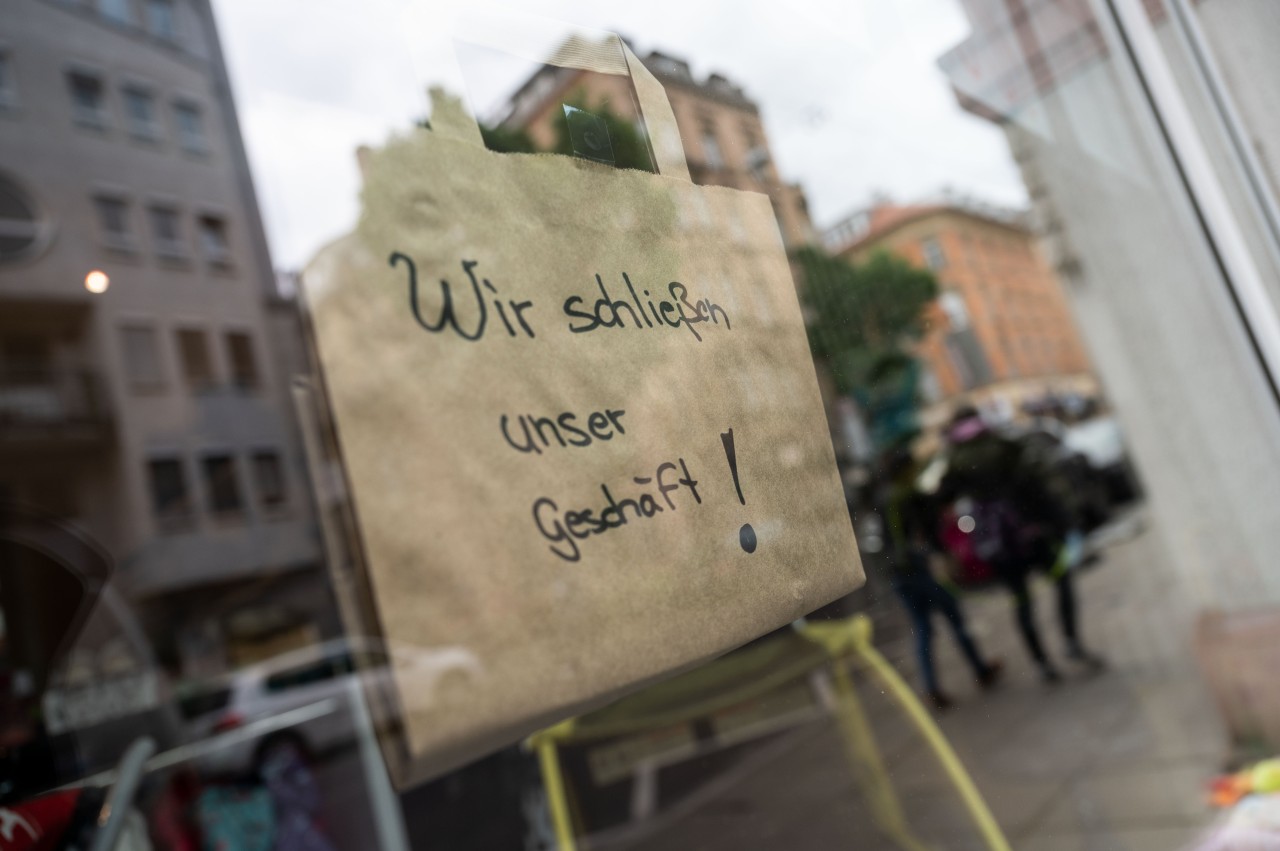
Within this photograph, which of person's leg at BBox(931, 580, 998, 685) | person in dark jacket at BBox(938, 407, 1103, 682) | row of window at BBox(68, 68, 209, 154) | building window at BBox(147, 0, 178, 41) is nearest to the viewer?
person's leg at BBox(931, 580, 998, 685)

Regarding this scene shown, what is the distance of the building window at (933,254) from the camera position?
1993 mm

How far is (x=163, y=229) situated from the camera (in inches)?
101

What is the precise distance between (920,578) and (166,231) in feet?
8.09

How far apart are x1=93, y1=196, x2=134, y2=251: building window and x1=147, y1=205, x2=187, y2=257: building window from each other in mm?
96

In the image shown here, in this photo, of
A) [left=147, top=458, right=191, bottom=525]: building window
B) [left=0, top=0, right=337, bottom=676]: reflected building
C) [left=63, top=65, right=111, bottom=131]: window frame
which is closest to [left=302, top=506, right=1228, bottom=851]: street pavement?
[left=0, top=0, right=337, bottom=676]: reflected building

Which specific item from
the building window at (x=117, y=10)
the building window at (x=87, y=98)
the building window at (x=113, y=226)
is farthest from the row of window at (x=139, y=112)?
the building window at (x=113, y=226)

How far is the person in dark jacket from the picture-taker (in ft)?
6.42

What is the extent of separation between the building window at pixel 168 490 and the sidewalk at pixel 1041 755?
2.89 meters

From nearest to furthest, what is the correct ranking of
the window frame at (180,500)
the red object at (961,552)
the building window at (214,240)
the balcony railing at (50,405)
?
1. the red object at (961,552)
2. the balcony railing at (50,405)
3. the building window at (214,240)
4. the window frame at (180,500)

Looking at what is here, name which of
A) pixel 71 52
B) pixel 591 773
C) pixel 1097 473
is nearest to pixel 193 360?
pixel 71 52

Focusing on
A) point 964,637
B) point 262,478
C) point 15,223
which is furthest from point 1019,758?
point 262,478

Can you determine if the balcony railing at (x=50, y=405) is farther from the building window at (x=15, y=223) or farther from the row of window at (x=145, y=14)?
the row of window at (x=145, y=14)

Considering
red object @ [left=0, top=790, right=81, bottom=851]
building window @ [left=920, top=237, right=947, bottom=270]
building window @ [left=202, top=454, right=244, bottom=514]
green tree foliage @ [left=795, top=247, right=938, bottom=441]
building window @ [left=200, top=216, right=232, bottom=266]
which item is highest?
building window @ [left=200, top=216, right=232, bottom=266]

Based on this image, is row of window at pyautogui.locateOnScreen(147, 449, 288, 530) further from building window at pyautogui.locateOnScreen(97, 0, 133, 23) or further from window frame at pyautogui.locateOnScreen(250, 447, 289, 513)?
building window at pyautogui.locateOnScreen(97, 0, 133, 23)
